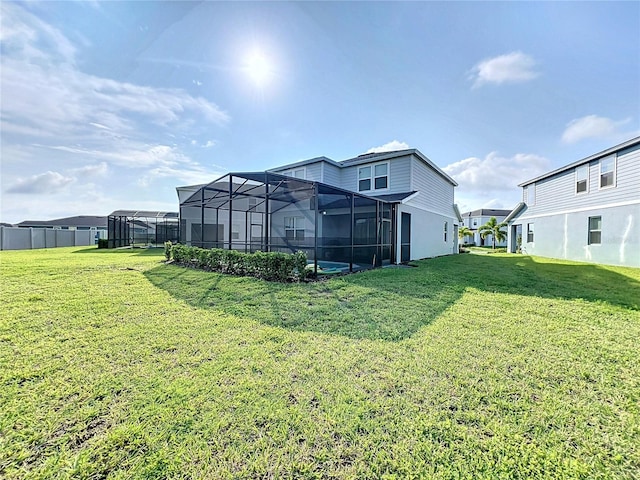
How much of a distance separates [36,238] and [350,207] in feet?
79.9

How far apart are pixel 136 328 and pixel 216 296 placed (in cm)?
200

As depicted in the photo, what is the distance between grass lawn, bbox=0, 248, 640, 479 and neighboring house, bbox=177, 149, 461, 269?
5.90 m

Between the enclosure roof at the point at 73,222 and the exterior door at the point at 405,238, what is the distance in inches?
1769

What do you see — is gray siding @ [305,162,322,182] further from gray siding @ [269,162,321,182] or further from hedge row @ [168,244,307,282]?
hedge row @ [168,244,307,282]

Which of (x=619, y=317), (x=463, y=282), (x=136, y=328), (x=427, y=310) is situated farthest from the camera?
(x=463, y=282)

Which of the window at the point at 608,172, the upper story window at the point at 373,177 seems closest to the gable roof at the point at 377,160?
the upper story window at the point at 373,177

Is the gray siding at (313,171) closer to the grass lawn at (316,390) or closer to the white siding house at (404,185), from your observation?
the white siding house at (404,185)

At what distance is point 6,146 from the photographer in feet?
37.9

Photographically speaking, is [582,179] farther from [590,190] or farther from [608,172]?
[608,172]

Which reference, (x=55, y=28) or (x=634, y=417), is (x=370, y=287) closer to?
(x=634, y=417)

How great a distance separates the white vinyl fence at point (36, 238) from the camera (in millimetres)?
18891

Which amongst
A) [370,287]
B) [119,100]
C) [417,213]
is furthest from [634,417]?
[119,100]

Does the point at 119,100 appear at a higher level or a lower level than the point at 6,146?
higher

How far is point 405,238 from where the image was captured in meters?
13.2
